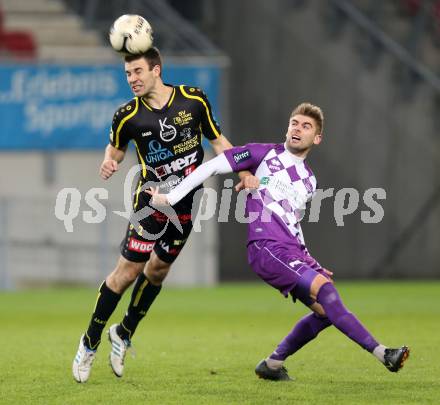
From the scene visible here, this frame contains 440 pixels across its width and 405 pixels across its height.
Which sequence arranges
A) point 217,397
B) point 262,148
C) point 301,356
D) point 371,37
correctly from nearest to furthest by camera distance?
point 217,397 < point 262,148 < point 301,356 < point 371,37

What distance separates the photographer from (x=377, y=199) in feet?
76.7

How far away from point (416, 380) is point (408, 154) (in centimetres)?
1489

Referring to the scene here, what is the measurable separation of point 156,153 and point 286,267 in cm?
138

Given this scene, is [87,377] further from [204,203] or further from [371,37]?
[371,37]

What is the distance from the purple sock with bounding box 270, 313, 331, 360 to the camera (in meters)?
8.19

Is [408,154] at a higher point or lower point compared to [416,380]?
lower

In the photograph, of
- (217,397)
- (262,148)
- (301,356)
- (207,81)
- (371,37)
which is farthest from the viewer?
(371,37)

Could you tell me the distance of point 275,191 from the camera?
8.10 metres

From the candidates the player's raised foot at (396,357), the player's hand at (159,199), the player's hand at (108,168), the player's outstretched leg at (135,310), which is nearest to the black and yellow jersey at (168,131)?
the player's hand at (108,168)

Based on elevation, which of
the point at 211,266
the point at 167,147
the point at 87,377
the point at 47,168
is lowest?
the point at 211,266

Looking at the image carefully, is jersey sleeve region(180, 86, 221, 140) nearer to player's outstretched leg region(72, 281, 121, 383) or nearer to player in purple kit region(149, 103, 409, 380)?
player in purple kit region(149, 103, 409, 380)

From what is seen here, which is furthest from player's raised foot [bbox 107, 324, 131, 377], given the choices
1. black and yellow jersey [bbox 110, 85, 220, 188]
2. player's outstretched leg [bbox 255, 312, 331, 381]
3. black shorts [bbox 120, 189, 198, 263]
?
black and yellow jersey [bbox 110, 85, 220, 188]

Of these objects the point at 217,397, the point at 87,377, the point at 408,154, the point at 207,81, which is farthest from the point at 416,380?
the point at 408,154

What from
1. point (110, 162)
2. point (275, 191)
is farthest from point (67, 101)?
point (275, 191)
